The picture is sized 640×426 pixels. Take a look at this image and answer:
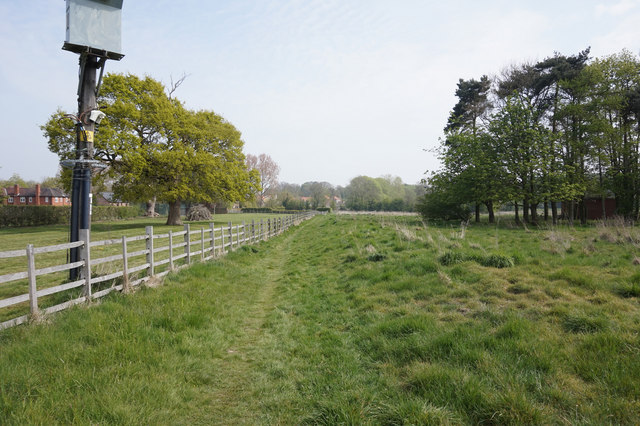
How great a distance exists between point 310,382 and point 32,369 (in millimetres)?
3028

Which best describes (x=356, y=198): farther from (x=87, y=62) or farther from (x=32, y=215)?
(x=87, y=62)

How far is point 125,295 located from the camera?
6.09m

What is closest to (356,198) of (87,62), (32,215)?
(32,215)

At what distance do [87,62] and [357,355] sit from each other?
872 cm

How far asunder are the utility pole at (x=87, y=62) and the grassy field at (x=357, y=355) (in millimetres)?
2743

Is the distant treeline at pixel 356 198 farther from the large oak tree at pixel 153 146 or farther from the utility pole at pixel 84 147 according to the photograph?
the utility pole at pixel 84 147

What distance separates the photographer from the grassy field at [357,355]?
2832mm

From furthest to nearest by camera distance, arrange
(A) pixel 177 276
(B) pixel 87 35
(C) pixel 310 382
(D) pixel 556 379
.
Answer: (A) pixel 177 276, (B) pixel 87 35, (C) pixel 310 382, (D) pixel 556 379

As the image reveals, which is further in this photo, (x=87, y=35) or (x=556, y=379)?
(x=87, y=35)

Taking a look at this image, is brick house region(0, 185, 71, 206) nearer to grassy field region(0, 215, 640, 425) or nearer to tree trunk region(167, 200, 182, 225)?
tree trunk region(167, 200, 182, 225)

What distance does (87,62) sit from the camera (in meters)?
7.38

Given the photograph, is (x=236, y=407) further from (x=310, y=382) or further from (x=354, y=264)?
(x=354, y=264)

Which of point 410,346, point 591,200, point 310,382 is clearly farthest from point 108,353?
point 591,200

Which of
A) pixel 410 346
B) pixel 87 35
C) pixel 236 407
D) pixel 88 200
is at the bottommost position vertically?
pixel 236 407
